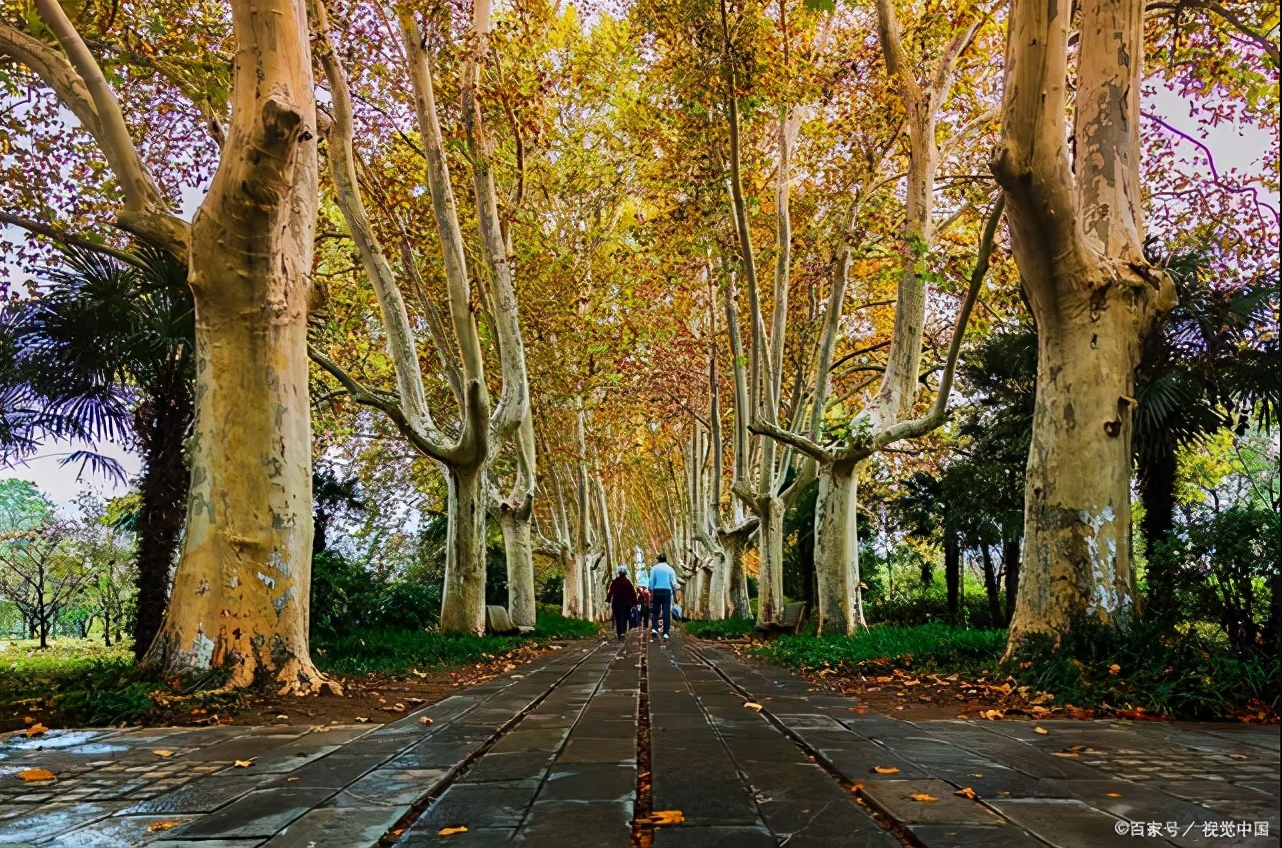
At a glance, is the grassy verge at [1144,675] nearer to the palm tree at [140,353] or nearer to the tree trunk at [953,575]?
the palm tree at [140,353]

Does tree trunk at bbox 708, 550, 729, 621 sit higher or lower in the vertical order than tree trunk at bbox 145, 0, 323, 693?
lower

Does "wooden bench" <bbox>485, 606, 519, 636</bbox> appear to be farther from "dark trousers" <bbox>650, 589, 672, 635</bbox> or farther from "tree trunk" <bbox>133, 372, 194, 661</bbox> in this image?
"tree trunk" <bbox>133, 372, 194, 661</bbox>

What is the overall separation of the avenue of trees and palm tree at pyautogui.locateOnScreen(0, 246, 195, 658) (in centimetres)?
4

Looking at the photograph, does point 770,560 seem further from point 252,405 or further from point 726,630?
point 252,405

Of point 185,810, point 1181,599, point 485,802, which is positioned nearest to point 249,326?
point 185,810

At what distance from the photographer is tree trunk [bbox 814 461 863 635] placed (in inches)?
480

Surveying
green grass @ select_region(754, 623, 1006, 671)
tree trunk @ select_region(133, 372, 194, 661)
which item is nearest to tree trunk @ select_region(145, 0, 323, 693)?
tree trunk @ select_region(133, 372, 194, 661)

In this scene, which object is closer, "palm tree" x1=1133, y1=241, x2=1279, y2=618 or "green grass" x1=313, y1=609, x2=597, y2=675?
"palm tree" x1=1133, y1=241, x2=1279, y2=618

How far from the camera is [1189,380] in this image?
8750mm

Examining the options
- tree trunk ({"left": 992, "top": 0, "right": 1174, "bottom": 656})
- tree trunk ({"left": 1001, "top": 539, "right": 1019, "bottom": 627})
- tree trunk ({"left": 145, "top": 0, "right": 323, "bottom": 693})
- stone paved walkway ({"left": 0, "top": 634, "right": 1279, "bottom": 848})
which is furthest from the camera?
tree trunk ({"left": 1001, "top": 539, "right": 1019, "bottom": 627})

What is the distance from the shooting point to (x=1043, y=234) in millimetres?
6621

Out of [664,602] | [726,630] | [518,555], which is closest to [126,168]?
[518,555]

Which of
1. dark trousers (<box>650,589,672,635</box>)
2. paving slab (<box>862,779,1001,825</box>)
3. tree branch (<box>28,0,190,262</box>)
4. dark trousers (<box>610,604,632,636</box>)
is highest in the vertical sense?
tree branch (<box>28,0,190,262</box>)

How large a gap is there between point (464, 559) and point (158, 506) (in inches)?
196
